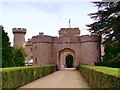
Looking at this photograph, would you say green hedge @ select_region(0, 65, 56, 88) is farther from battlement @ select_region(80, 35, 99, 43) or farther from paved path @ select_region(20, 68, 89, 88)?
battlement @ select_region(80, 35, 99, 43)

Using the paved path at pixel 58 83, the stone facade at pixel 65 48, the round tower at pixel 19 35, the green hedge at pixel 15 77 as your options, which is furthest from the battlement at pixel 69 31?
the green hedge at pixel 15 77

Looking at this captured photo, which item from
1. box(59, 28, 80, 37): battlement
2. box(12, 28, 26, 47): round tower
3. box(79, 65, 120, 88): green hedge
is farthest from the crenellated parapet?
box(79, 65, 120, 88): green hedge

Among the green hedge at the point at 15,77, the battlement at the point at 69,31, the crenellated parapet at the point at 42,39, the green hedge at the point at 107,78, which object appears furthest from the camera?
the battlement at the point at 69,31

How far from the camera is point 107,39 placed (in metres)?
24.9

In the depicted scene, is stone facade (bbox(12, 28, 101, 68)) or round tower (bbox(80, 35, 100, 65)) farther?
stone facade (bbox(12, 28, 101, 68))

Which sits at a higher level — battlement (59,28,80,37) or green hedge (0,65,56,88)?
battlement (59,28,80,37)

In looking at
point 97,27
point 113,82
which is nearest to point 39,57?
point 97,27

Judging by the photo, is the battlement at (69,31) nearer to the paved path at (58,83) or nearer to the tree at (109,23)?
the tree at (109,23)

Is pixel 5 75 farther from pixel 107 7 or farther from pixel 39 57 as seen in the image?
pixel 39 57

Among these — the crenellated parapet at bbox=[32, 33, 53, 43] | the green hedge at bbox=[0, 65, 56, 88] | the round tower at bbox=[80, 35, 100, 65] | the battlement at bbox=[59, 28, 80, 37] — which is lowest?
the green hedge at bbox=[0, 65, 56, 88]

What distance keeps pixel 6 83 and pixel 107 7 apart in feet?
42.8

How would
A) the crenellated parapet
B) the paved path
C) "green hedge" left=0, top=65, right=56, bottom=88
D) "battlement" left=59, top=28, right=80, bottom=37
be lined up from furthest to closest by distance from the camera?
"battlement" left=59, top=28, right=80, bottom=37 < the crenellated parapet < the paved path < "green hedge" left=0, top=65, right=56, bottom=88

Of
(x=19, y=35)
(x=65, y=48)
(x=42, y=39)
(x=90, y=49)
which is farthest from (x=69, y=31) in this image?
(x=19, y=35)

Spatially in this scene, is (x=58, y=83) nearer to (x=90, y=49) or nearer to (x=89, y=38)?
(x=90, y=49)
